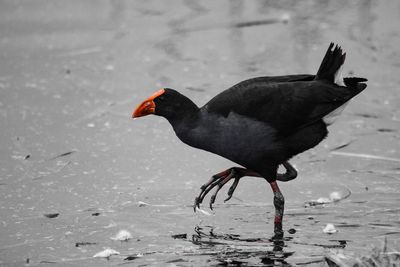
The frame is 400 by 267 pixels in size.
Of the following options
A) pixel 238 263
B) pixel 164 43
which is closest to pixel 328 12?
pixel 164 43

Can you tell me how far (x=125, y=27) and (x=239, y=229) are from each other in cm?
559

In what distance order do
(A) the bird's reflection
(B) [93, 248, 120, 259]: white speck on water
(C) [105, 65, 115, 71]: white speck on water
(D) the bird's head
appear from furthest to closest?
(C) [105, 65, 115, 71]: white speck on water → (D) the bird's head → (B) [93, 248, 120, 259]: white speck on water → (A) the bird's reflection

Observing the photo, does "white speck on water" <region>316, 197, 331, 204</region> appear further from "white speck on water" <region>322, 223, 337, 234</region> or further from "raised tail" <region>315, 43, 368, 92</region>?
"raised tail" <region>315, 43, 368, 92</region>

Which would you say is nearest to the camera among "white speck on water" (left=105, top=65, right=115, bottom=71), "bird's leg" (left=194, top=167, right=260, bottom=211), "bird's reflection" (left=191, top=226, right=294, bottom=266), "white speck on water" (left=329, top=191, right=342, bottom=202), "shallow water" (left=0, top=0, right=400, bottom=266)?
"bird's reflection" (left=191, top=226, right=294, bottom=266)

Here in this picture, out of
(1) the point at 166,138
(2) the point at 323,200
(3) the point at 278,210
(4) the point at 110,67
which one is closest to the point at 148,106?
(3) the point at 278,210

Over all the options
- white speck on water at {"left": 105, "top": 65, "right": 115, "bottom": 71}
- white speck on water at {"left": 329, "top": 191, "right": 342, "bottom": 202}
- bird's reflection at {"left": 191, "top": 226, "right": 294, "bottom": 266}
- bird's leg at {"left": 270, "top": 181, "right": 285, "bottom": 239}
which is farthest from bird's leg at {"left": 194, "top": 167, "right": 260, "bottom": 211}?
white speck on water at {"left": 105, "top": 65, "right": 115, "bottom": 71}

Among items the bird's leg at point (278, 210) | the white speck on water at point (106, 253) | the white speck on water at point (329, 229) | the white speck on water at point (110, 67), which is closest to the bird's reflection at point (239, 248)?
the bird's leg at point (278, 210)

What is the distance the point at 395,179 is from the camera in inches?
262

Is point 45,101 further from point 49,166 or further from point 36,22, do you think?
point 36,22

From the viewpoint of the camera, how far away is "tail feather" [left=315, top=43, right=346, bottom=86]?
6.13 m

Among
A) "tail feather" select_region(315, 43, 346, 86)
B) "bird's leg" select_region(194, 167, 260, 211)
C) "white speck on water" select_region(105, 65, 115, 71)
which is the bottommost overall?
"bird's leg" select_region(194, 167, 260, 211)

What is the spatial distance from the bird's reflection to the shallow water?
0.02m

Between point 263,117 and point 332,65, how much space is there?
2.36 feet

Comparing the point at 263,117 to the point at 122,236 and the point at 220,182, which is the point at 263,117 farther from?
the point at 122,236
